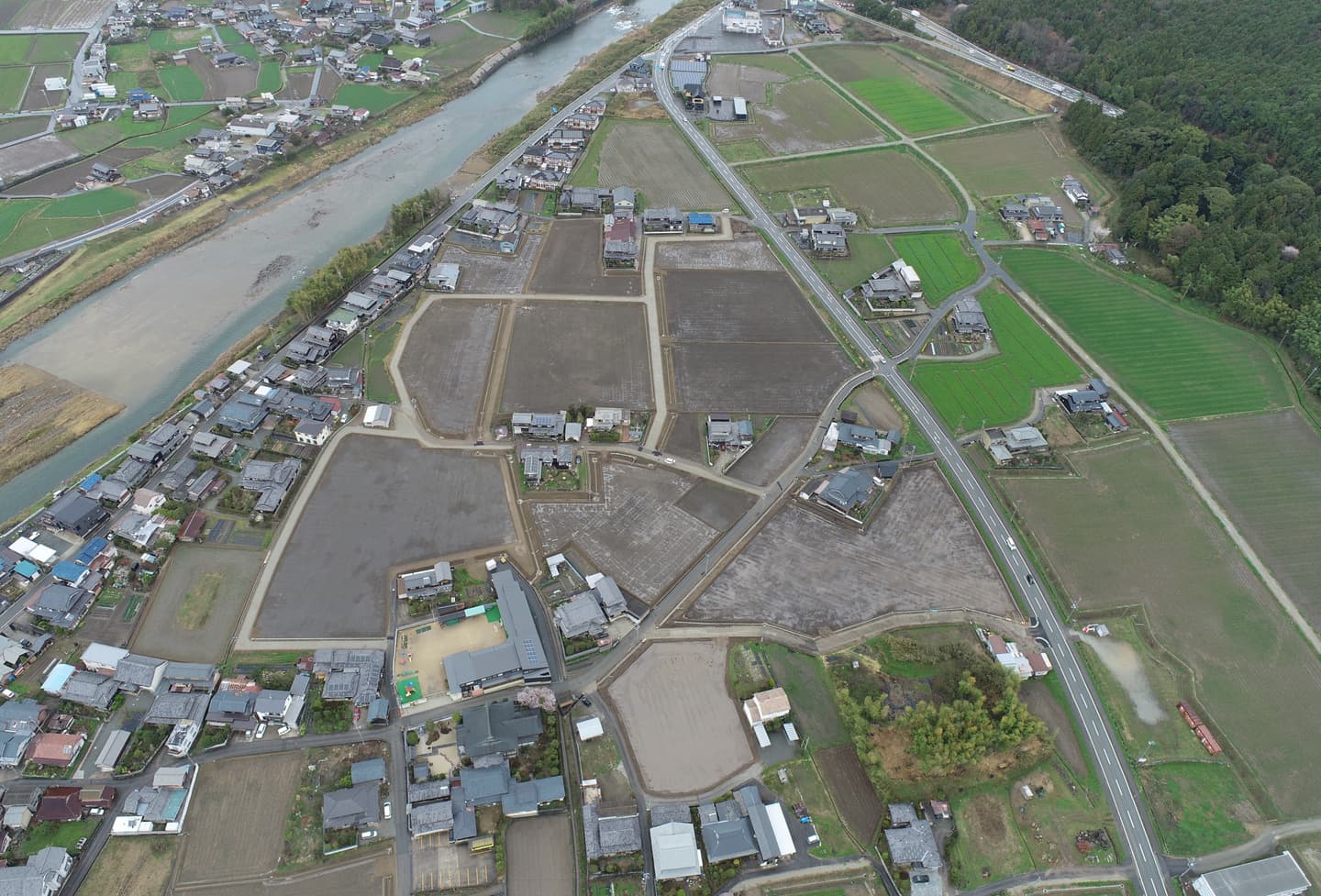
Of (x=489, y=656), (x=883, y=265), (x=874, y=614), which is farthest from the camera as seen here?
(x=883, y=265)

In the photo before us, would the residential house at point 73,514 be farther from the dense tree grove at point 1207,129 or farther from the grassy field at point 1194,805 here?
the dense tree grove at point 1207,129

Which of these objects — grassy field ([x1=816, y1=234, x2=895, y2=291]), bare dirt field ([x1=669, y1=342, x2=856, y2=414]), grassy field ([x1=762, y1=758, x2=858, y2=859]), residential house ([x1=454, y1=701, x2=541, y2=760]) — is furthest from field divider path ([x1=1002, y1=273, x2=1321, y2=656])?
residential house ([x1=454, y1=701, x2=541, y2=760])

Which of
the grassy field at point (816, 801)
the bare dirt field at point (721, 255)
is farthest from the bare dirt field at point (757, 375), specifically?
the grassy field at point (816, 801)

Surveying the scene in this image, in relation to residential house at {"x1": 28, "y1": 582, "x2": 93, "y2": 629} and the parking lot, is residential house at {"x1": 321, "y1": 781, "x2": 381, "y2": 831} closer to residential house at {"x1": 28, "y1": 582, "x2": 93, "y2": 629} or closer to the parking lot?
the parking lot

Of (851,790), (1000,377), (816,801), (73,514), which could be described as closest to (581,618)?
(816,801)

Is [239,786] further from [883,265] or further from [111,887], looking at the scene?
[883,265]

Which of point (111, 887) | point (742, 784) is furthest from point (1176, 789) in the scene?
point (111, 887)
